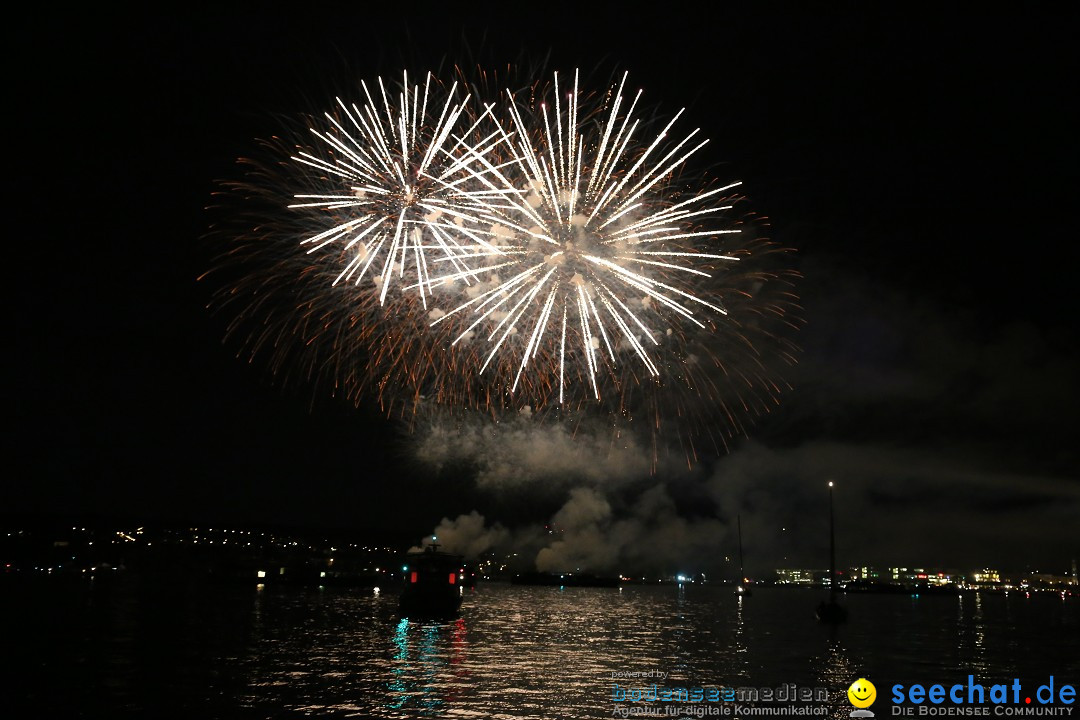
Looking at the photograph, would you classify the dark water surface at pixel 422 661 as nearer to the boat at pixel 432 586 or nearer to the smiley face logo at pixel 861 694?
the smiley face logo at pixel 861 694

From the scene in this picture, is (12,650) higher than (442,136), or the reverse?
(442,136)

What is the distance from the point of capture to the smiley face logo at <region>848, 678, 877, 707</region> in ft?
81.9

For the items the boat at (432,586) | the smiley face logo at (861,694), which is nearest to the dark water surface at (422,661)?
the smiley face logo at (861,694)

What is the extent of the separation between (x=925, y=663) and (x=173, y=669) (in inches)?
1247

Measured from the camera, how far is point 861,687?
2631cm

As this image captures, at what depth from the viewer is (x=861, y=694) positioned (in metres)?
25.9

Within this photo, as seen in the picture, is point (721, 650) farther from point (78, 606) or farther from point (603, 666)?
point (78, 606)

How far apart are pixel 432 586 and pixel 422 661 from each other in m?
31.5

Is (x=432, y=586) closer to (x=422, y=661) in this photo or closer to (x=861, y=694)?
(x=422, y=661)

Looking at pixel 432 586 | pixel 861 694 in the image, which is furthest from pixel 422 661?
pixel 432 586

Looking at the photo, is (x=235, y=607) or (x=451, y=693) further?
Result: (x=235, y=607)

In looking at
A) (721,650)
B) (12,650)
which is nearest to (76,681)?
(12,650)

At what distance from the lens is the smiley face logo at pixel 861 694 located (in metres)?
25.0

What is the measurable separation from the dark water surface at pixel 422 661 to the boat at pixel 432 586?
8.03 feet
